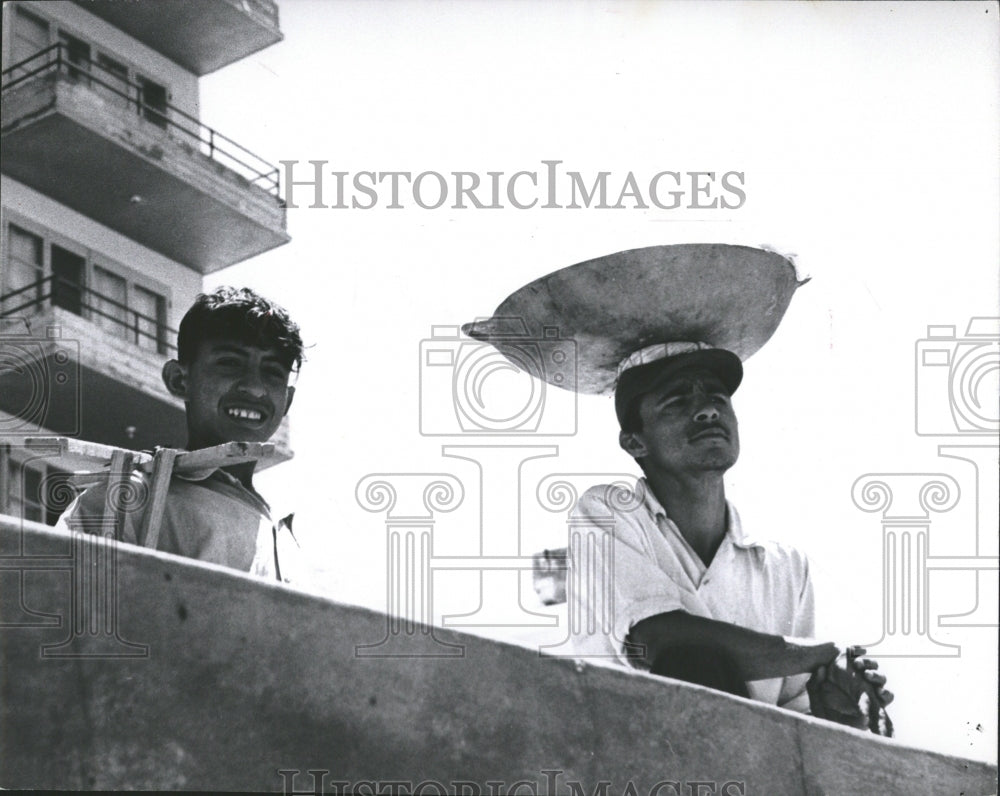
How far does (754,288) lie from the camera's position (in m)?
14.3

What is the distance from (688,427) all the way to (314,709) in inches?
137

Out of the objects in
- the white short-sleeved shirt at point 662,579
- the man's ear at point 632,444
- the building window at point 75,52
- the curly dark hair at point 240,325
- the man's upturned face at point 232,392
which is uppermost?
the building window at point 75,52

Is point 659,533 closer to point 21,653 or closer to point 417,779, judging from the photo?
point 417,779

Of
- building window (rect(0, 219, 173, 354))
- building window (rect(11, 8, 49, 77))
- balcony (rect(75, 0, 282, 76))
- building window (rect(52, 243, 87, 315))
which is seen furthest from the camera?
building window (rect(11, 8, 49, 77))

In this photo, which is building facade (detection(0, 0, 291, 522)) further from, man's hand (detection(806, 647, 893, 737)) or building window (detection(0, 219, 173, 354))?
man's hand (detection(806, 647, 893, 737))

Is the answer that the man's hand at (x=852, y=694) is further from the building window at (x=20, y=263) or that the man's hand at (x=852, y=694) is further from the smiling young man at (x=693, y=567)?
the building window at (x=20, y=263)

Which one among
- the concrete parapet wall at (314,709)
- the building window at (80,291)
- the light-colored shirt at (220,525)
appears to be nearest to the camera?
the concrete parapet wall at (314,709)

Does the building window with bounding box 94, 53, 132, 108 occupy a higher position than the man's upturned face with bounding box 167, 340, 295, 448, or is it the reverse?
the building window with bounding box 94, 53, 132, 108

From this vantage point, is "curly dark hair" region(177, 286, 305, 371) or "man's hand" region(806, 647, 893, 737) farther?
"curly dark hair" region(177, 286, 305, 371)

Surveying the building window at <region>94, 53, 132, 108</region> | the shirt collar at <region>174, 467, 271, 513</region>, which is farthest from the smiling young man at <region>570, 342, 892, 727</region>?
the building window at <region>94, 53, 132, 108</region>

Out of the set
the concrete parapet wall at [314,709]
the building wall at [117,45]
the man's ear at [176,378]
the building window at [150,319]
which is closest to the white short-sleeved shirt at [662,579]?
the concrete parapet wall at [314,709]

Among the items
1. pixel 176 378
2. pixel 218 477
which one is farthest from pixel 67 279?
pixel 218 477

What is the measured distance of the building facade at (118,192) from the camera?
15.6 metres

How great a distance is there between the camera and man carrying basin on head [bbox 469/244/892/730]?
1347 centimetres
